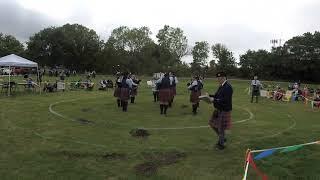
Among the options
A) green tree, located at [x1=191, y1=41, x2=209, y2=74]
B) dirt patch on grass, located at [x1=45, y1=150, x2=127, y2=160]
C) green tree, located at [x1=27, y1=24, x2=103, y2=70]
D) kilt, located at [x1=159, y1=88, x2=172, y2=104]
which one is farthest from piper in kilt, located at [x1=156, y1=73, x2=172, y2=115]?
green tree, located at [x1=191, y1=41, x2=209, y2=74]

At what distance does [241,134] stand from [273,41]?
2738 inches

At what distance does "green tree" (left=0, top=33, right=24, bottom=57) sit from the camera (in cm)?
8969

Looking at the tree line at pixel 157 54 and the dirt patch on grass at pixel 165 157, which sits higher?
the tree line at pixel 157 54

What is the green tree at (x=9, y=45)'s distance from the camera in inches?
3531

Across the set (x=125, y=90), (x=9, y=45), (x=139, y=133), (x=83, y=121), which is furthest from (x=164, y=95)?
(x=9, y=45)

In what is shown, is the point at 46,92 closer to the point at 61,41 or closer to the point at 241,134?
the point at 241,134

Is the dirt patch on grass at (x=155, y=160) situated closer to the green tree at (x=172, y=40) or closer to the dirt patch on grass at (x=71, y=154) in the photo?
the dirt patch on grass at (x=71, y=154)

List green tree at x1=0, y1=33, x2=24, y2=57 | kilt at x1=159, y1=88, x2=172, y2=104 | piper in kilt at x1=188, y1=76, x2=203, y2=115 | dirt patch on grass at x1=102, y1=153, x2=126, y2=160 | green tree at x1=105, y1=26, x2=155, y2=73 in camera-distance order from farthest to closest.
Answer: green tree at x1=0, y1=33, x2=24, y2=57, green tree at x1=105, y1=26, x2=155, y2=73, piper in kilt at x1=188, y1=76, x2=203, y2=115, kilt at x1=159, y1=88, x2=172, y2=104, dirt patch on grass at x1=102, y1=153, x2=126, y2=160

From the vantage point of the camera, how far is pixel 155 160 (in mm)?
9406

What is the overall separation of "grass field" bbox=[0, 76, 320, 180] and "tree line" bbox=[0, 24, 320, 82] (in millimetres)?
44737

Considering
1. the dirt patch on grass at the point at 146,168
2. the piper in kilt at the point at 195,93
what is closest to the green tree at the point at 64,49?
the piper in kilt at the point at 195,93

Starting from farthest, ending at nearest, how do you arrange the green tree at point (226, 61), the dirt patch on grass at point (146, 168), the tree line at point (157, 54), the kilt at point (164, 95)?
1. the green tree at point (226, 61)
2. the tree line at point (157, 54)
3. the kilt at point (164, 95)
4. the dirt patch on grass at point (146, 168)

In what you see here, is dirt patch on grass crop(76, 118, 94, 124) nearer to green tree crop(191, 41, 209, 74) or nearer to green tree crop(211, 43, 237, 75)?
green tree crop(211, 43, 237, 75)

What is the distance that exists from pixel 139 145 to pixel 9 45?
288ft
